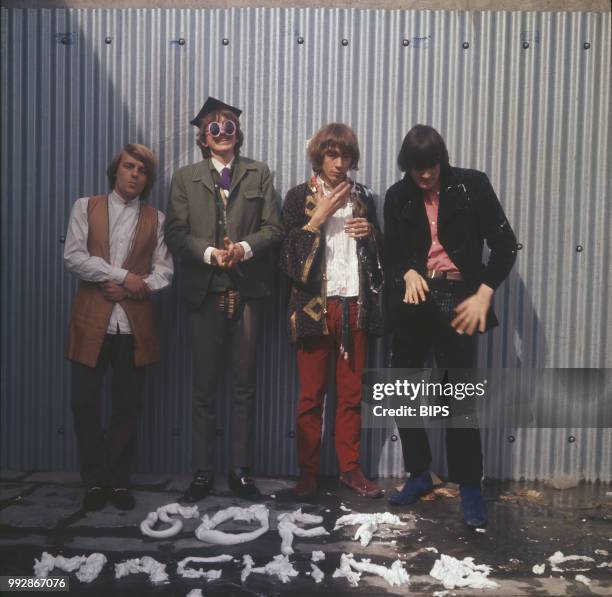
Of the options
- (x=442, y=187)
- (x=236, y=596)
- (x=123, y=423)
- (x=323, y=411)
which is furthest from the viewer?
(x=323, y=411)

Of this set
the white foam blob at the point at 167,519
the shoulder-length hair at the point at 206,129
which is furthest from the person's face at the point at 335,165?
the white foam blob at the point at 167,519

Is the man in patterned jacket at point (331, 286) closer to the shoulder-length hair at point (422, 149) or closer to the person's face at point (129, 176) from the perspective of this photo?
the shoulder-length hair at point (422, 149)

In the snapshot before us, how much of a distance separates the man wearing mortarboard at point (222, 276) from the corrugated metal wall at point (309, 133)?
1.32 ft

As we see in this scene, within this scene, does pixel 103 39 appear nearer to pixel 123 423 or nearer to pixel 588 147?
pixel 123 423

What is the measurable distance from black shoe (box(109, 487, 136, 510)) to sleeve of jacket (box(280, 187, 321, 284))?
1577 millimetres

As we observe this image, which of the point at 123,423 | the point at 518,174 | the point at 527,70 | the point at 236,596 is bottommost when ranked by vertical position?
the point at 236,596

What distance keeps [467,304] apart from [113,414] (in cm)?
217

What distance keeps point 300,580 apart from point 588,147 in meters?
3.24

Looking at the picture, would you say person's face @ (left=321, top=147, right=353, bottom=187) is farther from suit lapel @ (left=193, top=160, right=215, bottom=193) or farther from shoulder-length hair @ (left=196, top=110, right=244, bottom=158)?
suit lapel @ (left=193, top=160, right=215, bottom=193)

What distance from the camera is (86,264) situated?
423cm

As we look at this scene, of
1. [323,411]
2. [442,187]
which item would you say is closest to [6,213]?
[323,411]

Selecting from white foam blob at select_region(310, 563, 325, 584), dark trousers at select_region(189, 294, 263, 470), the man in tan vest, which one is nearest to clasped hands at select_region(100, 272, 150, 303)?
the man in tan vest

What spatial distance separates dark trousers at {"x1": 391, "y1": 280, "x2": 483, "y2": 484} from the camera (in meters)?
4.12

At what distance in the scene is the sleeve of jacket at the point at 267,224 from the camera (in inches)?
171
